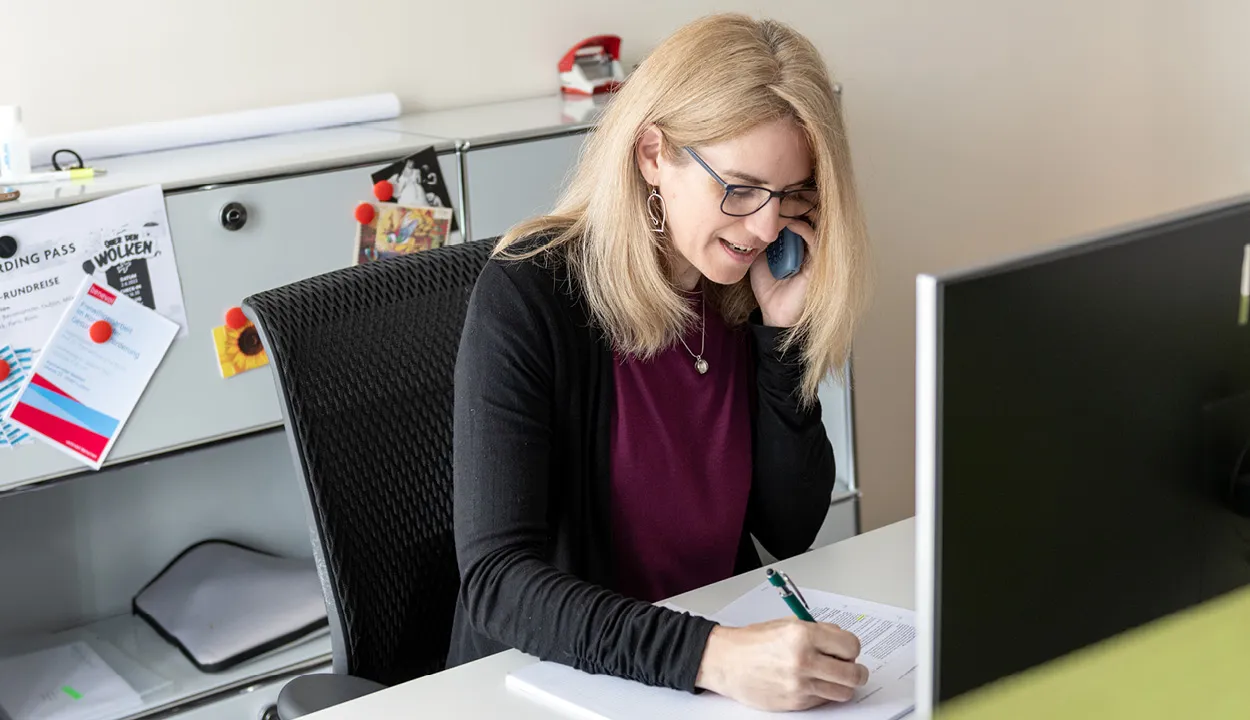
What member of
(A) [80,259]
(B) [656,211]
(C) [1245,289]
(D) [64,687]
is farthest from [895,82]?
(C) [1245,289]

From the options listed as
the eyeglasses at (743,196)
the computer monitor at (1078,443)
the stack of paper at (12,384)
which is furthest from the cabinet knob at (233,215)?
the computer monitor at (1078,443)

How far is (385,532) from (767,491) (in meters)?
0.45

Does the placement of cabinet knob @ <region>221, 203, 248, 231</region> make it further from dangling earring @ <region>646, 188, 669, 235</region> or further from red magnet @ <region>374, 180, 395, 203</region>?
dangling earring @ <region>646, 188, 669, 235</region>

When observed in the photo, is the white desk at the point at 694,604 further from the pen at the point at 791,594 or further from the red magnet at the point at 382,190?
the red magnet at the point at 382,190

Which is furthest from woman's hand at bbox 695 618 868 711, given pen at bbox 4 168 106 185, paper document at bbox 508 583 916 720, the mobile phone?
pen at bbox 4 168 106 185

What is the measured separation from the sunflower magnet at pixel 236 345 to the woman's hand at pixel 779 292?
0.77 metres

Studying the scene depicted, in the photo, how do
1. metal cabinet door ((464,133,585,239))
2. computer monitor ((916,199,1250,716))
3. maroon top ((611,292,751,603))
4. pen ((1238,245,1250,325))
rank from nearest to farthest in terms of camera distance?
computer monitor ((916,199,1250,716)) → pen ((1238,245,1250,325)) → maroon top ((611,292,751,603)) → metal cabinet door ((464,133,585,239))

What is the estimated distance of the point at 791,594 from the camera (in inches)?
48.6

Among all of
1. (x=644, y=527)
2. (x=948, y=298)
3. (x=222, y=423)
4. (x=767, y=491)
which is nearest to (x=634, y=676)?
(x=644, y=527)

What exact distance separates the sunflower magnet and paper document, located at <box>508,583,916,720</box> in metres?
0.92

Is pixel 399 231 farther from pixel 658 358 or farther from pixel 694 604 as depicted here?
pixel 694 604

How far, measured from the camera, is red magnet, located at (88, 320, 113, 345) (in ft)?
6.00

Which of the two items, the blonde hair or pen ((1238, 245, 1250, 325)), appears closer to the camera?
pen ((1238, 245, 1250, 325))

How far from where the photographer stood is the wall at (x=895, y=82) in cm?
218
